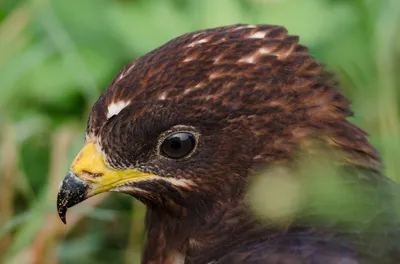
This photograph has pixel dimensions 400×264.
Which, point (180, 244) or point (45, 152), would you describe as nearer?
point (180, 244)

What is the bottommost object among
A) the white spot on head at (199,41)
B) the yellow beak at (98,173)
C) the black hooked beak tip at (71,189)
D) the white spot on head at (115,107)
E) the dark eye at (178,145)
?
the black hooked beak tip at (71,189)

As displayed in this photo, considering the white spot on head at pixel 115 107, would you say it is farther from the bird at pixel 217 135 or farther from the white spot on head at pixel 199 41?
the white spot on head at pixel 199 41

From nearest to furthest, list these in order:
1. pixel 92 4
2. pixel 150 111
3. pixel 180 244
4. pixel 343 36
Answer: pixel 150 111 < pixel 180 244 < pixel 343 36 < pixel 92 4

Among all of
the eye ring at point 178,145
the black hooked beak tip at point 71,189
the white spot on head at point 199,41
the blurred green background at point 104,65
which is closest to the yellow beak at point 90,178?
the black hooked beak tip at point 71,189

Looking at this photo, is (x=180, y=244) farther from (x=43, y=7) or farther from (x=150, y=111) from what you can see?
(x=43, y=7)

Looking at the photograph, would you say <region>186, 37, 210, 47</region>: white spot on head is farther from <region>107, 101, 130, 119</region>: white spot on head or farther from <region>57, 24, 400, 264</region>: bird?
<region>107, 101, 130, 119</region>: white spot on head

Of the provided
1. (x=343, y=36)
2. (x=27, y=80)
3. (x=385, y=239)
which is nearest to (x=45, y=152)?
(x=27, y=80)

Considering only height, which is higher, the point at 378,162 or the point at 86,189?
the point at 378,162
